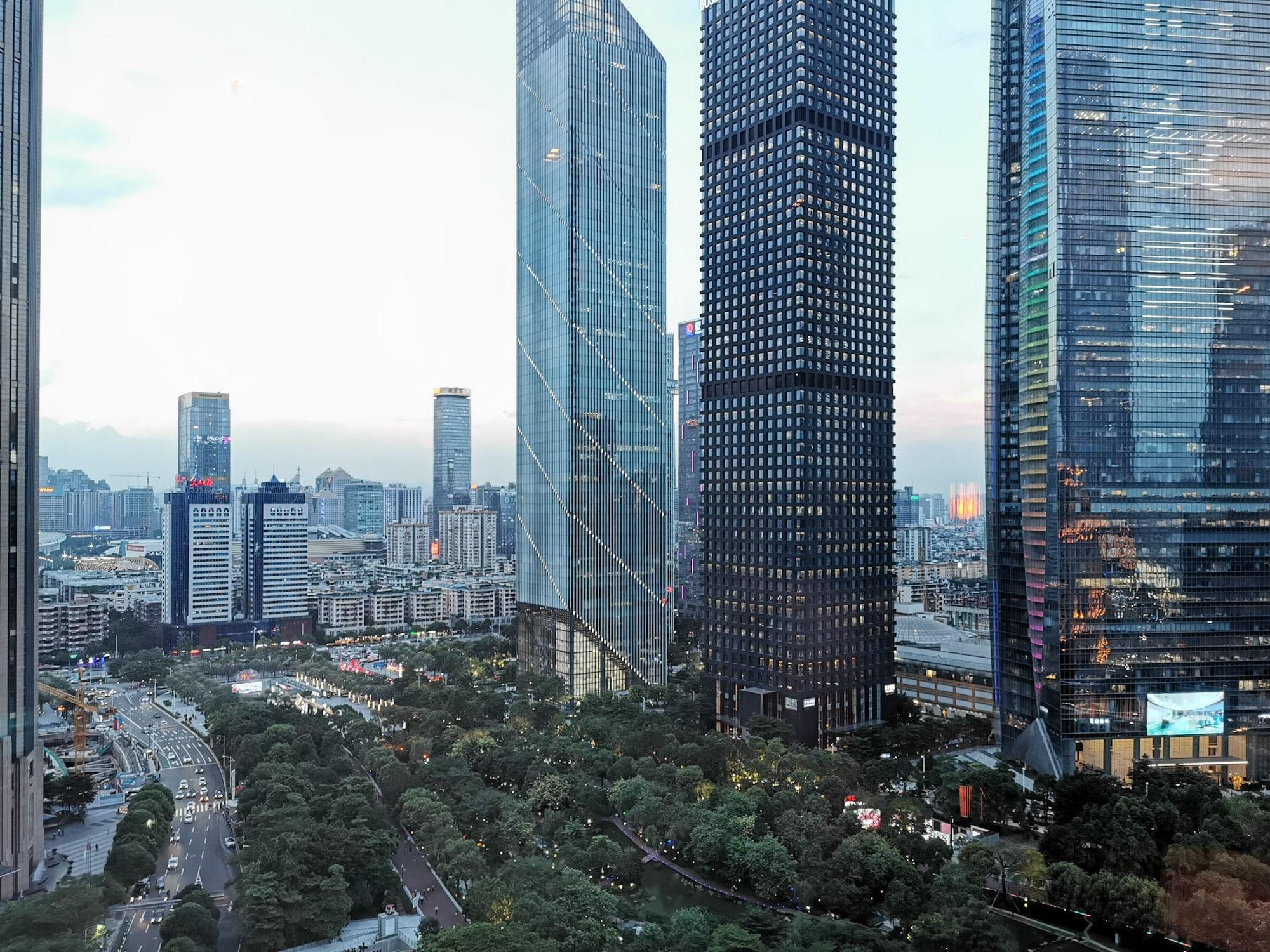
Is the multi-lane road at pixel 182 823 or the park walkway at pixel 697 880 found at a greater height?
the park walkway at pixel 697 880

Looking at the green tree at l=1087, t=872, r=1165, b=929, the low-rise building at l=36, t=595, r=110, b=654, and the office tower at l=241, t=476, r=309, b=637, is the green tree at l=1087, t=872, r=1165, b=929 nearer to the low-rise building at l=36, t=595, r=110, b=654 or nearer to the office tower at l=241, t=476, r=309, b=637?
the office tower at l=241, t=476, r=309, b=637

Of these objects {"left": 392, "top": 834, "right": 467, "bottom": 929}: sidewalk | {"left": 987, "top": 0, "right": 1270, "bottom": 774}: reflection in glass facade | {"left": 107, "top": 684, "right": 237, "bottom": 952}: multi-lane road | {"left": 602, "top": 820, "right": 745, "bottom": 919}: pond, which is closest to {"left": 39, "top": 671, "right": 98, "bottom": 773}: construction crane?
{"left": 107, "top": 684, "right": 237, "bottom": 952}: multi-lane road

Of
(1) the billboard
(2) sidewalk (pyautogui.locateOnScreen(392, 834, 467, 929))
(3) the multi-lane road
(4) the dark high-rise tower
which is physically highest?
(4) the dark high-rise tower

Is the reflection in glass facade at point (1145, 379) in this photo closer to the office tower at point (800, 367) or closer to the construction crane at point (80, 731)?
the office tower at point (800, 367)

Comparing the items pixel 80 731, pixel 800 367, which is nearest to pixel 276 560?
pixel 80 731

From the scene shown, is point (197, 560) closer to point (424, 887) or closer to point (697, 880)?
Result: point (424, 887)

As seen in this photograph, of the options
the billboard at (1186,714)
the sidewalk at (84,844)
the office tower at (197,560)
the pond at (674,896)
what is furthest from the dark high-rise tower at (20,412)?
the office tower at (197,560)

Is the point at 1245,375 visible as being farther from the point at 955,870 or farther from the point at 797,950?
the point at 797,950
